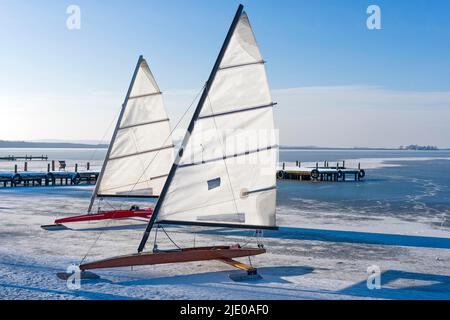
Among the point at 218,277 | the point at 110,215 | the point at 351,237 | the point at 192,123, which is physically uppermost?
the point at 192,123

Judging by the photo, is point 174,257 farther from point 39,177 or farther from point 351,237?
point 39,177

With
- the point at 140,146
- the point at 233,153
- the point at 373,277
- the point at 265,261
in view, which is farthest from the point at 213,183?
the point at 140,146

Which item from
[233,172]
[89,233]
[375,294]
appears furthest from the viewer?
[89,233]

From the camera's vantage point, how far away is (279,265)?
11.5m

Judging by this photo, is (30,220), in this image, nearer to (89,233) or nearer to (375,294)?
(89,233)

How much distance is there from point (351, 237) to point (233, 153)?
250 inches

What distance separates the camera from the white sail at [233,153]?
10750 mm

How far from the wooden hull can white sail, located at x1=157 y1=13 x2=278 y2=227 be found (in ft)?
2.17

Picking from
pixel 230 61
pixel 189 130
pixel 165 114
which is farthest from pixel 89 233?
pixel 230 61

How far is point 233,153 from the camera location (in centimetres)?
1124

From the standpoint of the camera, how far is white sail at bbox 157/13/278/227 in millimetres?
10750

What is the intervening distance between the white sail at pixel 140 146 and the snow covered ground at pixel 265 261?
1472mm
